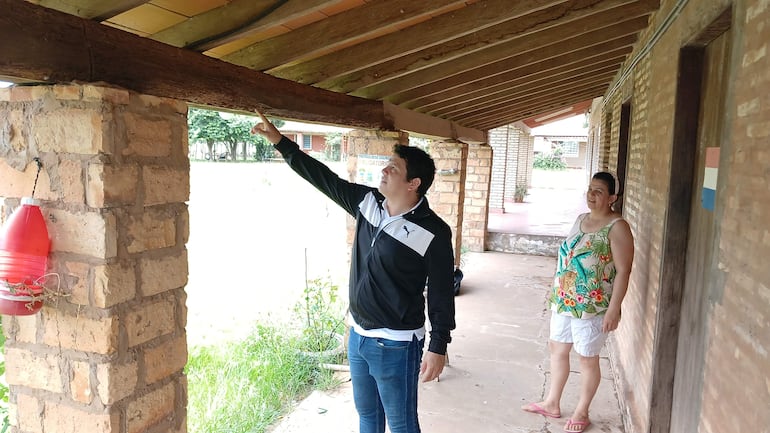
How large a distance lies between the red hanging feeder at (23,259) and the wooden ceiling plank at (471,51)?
6.77 feet

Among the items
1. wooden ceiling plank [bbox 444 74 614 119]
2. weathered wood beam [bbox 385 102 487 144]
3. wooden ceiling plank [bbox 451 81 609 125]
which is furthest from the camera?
wooden ceiling plank [bbox 451 81 609 125]

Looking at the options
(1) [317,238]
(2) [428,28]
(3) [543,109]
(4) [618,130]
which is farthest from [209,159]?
(2) [428,28]

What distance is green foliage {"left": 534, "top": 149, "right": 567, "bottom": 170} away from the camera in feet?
145

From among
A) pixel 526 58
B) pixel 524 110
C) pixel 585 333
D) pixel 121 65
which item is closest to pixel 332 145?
pixel 524 110

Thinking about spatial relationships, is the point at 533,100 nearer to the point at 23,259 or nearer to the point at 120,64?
the point at 120,64

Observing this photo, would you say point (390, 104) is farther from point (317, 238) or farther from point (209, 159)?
point (209, 159)

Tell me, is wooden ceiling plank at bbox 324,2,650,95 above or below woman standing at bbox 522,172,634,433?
above

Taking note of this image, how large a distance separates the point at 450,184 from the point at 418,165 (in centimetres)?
569

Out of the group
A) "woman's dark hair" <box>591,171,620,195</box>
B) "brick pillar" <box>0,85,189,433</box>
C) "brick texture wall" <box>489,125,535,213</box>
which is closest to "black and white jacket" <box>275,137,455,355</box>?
"brick pillar" <box>0,85,189,433</box>

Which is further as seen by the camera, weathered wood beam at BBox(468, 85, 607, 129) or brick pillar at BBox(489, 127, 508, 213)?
brick pillar at BBox(489, 127, 508, 213)

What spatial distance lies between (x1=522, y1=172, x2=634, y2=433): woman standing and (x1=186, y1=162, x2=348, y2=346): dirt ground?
132 inches

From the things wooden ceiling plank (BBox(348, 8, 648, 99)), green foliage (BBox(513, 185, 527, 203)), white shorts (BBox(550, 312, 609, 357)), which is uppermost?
wooden ceiling plank (BBox(348, 8, 648, 99))

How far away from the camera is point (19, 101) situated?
2.00m

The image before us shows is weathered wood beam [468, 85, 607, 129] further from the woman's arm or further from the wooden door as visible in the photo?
the wooden door
